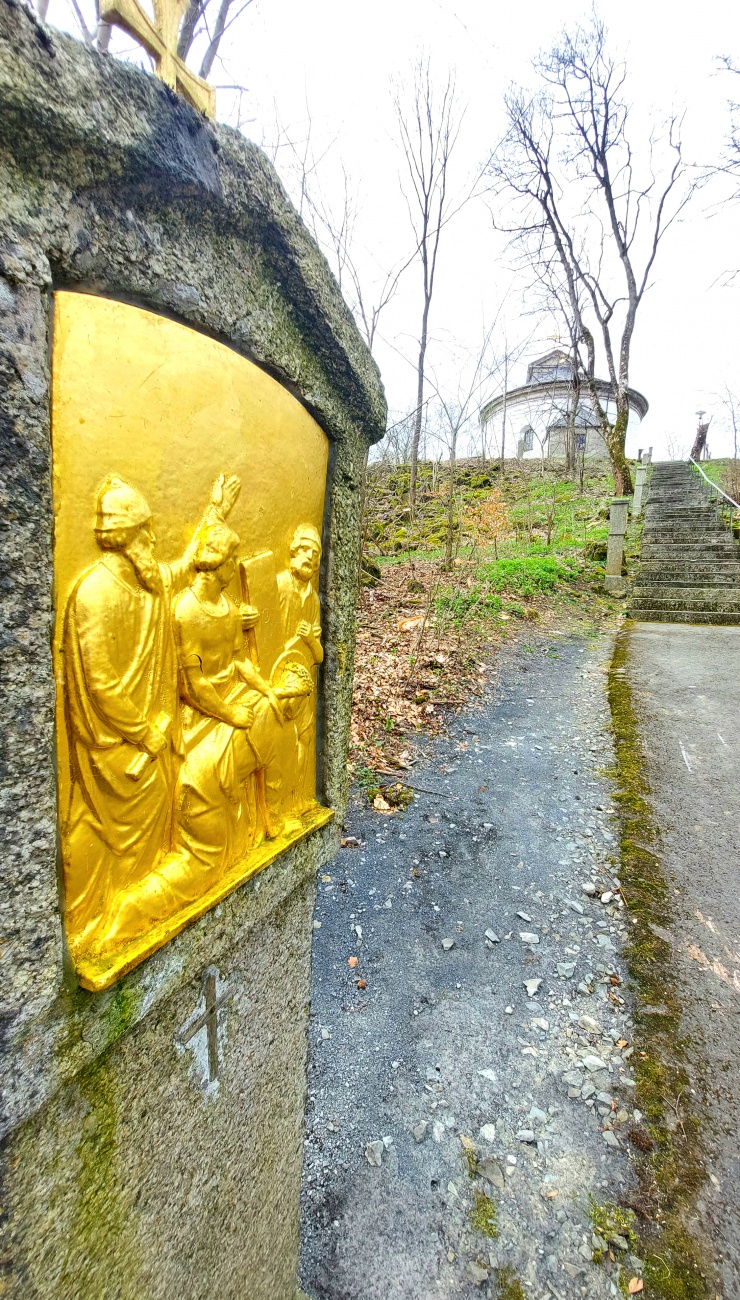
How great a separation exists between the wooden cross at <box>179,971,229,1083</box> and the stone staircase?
9474 millimetres

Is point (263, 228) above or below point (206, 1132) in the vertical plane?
above

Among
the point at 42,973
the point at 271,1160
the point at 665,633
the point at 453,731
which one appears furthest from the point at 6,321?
the point at 665,633

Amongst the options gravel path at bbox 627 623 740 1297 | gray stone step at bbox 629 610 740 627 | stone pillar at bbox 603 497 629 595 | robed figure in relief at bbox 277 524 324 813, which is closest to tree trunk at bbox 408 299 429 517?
stone pillar at bbox 603 497 629 595

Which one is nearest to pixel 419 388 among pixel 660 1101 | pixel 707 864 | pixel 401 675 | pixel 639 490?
pixel 639 490

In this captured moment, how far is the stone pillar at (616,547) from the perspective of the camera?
9852mm

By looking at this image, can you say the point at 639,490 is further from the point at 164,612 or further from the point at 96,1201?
the point at 96,1201

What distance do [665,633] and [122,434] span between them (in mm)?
8879

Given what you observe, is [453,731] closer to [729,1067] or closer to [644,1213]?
[729,1067]

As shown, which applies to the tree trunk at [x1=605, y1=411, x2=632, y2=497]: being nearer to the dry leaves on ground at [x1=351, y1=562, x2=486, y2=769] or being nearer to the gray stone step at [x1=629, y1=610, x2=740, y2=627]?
the gray stone step at [x1=629, y1=610, x2=740, y2=627]

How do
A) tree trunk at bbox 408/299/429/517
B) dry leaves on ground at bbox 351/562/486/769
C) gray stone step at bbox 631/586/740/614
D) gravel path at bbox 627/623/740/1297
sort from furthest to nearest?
tree trunk at bbox 408/299/429/517 < gray stone step at bbox 631/586/740/614 < dry leaves on ground at bbox 351/562/486/769 < gravel path at bbox 627/623/740/1297

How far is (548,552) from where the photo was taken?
11.8m

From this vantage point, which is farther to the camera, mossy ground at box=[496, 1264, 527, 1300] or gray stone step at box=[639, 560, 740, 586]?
gray stone step at box=[639, 560, 740, 586]

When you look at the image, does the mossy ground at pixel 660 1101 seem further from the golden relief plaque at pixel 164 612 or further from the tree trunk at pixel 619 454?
the tree trunk at pixel 619 454

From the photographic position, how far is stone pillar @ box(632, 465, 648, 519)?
46.3ft
